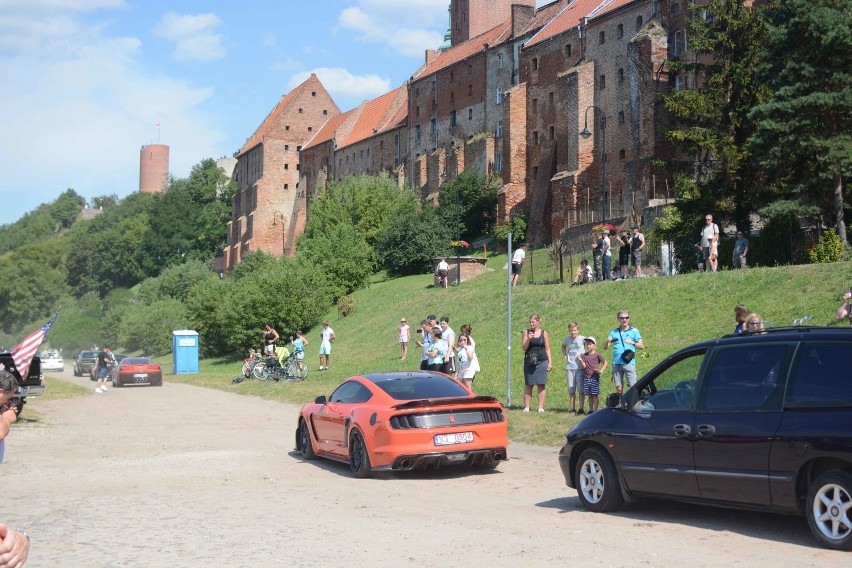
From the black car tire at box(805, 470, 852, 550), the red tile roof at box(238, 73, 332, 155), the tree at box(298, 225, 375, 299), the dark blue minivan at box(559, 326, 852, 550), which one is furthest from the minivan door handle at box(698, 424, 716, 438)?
the red tile roof at box(238, 73, 332, 155)

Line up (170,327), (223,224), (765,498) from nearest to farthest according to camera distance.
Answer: (765,498) < (170,327) < (223,224)

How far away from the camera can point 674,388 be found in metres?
9.41

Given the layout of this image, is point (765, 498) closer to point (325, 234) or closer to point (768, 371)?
point (768, 371)

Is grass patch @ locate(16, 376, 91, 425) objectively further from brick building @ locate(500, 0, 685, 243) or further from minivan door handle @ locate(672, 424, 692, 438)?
brick building @ locate(500, 0, 685, 243)

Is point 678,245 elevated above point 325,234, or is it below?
below

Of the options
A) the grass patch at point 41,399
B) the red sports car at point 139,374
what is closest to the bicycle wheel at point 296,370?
the grass patch at point 41,399

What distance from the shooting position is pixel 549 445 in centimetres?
1559

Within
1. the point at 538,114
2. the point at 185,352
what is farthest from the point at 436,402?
the point at 538,114

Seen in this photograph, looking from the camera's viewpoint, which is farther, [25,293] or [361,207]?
[25,293]

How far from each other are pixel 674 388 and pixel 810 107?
2480cm

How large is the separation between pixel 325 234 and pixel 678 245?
1550 inches

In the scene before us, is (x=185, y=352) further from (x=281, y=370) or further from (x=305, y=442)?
(x=305, y=442)

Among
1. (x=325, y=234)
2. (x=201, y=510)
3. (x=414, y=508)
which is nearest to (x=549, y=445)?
(x=414, y=508)

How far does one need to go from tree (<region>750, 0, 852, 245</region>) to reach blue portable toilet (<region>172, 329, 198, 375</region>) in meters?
28.2
